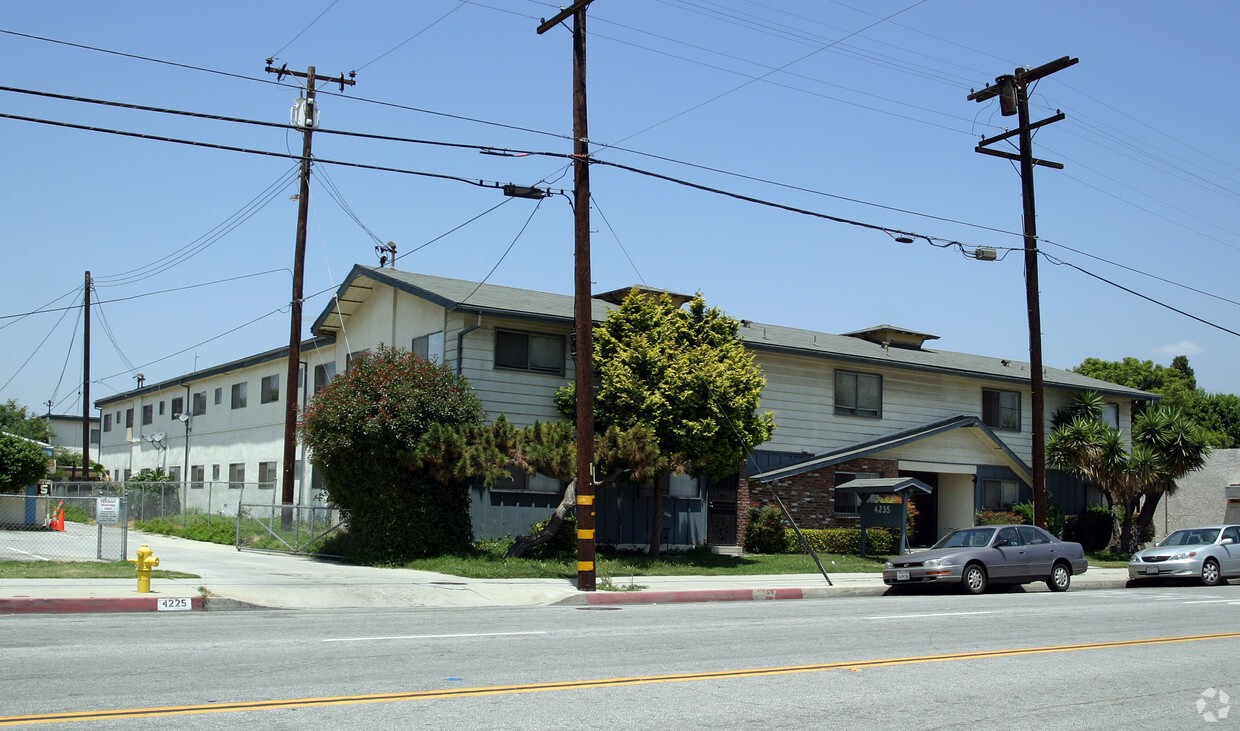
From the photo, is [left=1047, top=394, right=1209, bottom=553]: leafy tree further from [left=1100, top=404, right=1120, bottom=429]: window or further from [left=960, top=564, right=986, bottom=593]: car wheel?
[left=960, top=564, right=986, bottom=593]: car wheel

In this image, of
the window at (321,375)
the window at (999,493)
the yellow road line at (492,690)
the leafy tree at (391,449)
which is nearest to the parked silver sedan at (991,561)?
the yellow road line at (492,690)

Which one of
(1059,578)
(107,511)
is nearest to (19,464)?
(107,511)

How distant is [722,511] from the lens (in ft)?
88.9

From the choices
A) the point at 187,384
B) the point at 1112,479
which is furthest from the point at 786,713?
the point at 187,384

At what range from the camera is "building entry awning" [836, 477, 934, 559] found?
26.5 metres

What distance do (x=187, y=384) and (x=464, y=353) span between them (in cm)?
2232

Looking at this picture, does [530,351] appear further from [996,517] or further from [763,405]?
[996,517]

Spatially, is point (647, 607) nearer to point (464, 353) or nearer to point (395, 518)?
point (395, 518)

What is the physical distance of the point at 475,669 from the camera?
30.5 ft

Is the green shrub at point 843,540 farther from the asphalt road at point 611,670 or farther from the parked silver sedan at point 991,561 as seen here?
the asphalt road at point 611,670

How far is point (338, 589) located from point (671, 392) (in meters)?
8.68

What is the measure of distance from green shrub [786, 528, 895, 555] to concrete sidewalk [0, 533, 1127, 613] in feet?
11.1

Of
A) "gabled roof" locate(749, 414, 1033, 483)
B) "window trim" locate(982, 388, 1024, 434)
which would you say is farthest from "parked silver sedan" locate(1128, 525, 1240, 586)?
"window trim" locate(982, 388, 1024, 434)

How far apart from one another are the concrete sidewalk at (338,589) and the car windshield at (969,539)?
5.30ft
